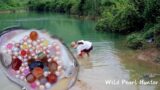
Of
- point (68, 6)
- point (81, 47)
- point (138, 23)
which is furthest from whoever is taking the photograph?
point (68, 6)

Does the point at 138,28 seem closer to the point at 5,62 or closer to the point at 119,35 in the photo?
the point at 119,35

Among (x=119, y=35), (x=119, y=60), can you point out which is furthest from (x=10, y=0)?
(x=119, y=60)

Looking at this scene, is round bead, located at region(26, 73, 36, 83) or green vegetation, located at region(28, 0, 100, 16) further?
green vegetation, located at region(28, 0, 100, 16)

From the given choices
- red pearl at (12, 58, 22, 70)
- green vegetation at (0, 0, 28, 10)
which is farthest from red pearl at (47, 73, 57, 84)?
green vegetation at (0, 0, 28, 10)

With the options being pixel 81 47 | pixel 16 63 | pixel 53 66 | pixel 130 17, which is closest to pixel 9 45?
pixel 16 63

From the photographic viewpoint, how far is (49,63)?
4.96m

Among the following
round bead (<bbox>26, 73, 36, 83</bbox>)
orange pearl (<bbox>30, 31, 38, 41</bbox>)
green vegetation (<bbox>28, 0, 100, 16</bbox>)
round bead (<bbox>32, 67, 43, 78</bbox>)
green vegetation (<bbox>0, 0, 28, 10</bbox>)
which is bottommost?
green vegetation (<bbox>0, 0, 28, 10</bbox>)

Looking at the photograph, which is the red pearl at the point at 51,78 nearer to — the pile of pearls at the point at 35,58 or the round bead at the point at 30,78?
the pile of pearls at the point at 35,58

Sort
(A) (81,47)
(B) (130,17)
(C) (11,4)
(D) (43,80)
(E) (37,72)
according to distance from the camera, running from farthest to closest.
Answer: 1. (C) (11,4)
2. (B) (130,17)
3. (A) (81,47)
4. (D) (43,80)
5. (E) (37,72)

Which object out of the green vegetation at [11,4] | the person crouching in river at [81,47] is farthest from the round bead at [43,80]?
the green vegetation at [11,4]

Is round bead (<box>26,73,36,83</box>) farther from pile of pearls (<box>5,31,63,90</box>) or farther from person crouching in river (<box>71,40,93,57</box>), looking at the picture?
person crouching in river (<box>71,40,93,57</box>)

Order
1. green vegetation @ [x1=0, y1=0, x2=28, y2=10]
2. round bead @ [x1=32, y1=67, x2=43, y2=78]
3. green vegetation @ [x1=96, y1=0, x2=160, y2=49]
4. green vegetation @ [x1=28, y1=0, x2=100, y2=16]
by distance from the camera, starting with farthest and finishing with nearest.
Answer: green vegetation @ [x1=0, y1=0, x2=28, y2=10] → green vegetation @ [x1=28, y1=0, x2=100, y2=16] → green vegetation @ [x1=96, y1=0, x2=160, y2=49] → round bead @ [x1=32, y1=67, x2=43, y2=78]

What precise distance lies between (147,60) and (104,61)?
1.70 m

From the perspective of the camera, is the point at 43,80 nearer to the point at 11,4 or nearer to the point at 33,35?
the point at 33,35
